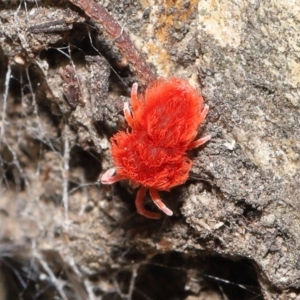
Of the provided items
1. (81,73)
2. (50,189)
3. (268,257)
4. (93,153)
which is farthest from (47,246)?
(268,257)

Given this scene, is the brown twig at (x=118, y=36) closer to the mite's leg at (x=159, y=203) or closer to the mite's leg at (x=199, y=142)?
the mite's leg at (x=199, y=142)

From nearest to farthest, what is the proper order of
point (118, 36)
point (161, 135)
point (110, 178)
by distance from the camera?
point (161, 135) → point (118, 36) → point (110, 178)

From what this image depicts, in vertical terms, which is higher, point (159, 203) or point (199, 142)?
point (199, 142)

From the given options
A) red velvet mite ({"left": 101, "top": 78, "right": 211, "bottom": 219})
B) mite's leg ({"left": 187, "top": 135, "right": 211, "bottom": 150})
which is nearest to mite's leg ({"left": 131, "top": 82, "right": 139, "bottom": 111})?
red velvet mite ({"left": 101, "top": 78, "right": 211, "bottom": 219})

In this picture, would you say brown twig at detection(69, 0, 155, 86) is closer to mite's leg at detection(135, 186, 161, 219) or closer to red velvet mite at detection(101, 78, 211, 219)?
red velvet mite at detection(101, 78, 211, 219)

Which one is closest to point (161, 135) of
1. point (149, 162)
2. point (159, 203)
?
point (149, 162)

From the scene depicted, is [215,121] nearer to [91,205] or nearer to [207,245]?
[207,245]

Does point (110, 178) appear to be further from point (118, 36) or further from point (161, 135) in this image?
point (118, 36)
